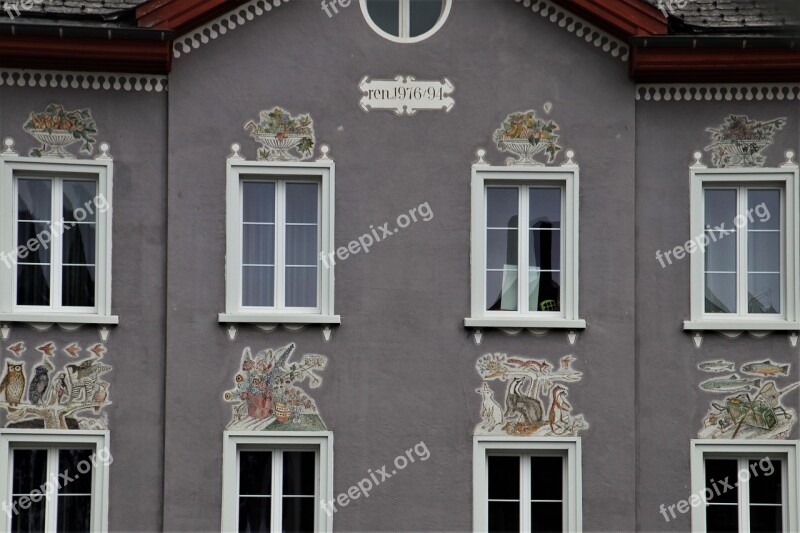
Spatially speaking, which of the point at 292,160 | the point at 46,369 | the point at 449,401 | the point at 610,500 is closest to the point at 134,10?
the point at 292,160

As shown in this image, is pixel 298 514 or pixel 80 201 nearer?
pixel 298 514

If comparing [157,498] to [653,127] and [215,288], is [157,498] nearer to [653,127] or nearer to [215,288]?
[215,288]

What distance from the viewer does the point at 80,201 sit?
1270 centimetres

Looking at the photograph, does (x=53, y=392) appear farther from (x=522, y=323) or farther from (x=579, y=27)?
(x=579, y=27)

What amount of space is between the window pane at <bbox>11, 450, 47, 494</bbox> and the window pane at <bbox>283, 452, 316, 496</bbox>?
3.02m

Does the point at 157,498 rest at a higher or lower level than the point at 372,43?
lower

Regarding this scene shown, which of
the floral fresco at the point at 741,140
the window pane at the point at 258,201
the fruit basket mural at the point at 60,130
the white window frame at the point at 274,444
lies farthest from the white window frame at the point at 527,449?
the fruit basket mural at the point at 60,130

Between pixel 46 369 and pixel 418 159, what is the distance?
537 cm

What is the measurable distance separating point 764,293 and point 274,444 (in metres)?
6.61

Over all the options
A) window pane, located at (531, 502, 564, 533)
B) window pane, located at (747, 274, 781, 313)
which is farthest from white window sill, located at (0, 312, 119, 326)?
window pane, located at (747, 274, 781, 313)

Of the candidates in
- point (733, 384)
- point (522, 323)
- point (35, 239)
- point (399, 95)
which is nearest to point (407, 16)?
point (399, 95)

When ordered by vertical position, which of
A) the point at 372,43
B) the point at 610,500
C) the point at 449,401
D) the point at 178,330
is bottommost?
the point at 610,500

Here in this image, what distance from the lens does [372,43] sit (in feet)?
42.1

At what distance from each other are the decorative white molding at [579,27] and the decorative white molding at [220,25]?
3365 millimetres
